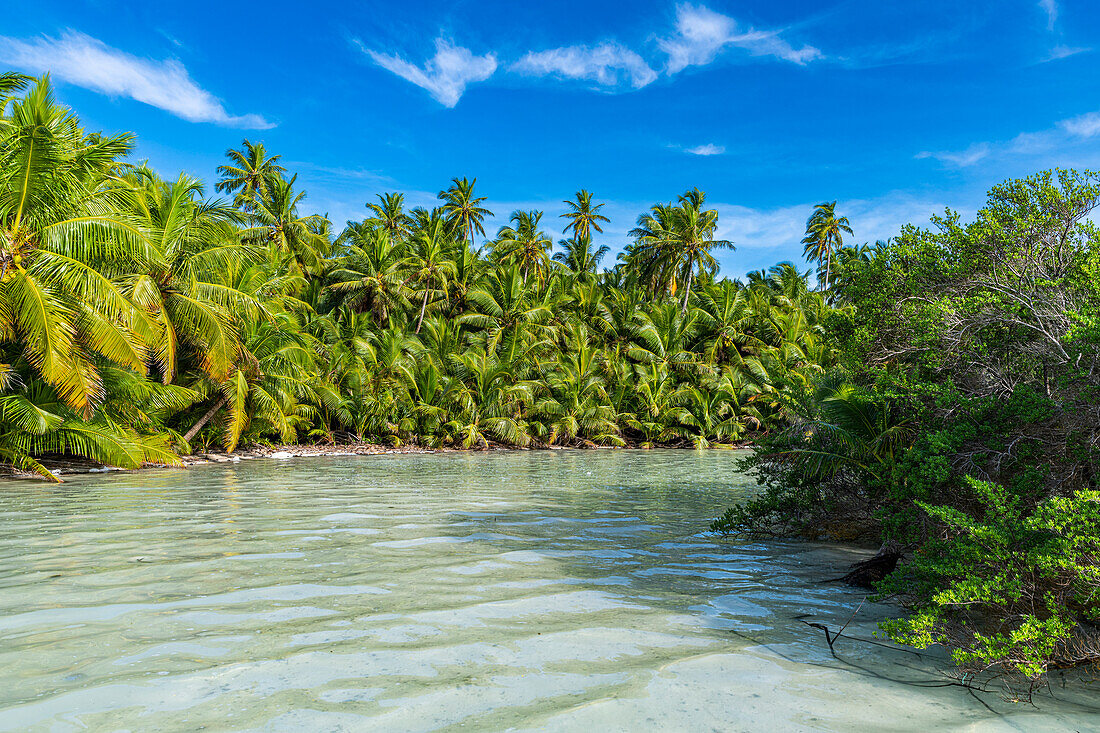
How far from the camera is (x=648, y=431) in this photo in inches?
1259

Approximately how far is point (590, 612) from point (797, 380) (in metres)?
5.41

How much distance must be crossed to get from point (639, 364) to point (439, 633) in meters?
30.8

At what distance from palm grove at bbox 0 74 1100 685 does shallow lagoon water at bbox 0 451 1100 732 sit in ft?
2.33

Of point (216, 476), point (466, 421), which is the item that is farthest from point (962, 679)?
point (466, 421)

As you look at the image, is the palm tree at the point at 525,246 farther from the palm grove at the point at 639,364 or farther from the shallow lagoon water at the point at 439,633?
the shallow lagoon water at the point at 439,633

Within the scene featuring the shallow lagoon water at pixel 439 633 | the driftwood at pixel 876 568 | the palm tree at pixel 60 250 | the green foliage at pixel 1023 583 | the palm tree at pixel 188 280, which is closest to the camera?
the shallow lagoon water at pixel 439 633

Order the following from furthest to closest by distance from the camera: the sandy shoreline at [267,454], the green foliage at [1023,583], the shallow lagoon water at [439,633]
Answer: the sandy shoreline at [267,454] < the green foliage at [1023,583] < the shallow lagoon water at [439,633]

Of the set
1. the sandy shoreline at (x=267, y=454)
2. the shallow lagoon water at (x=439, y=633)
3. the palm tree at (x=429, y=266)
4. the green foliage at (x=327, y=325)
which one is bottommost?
the sandy shoreline at (x=267, y=454)

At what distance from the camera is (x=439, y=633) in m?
3.75

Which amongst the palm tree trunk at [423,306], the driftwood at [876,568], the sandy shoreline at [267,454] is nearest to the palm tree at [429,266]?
the palm tree trunk at [423,306]

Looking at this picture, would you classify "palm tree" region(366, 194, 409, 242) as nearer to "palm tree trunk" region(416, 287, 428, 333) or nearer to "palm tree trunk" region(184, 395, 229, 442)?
"palm tree trunk" region(416, 287, 428, 333)

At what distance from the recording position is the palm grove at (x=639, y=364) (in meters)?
3.74

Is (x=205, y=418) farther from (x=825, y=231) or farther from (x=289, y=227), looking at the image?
(x=825, y=231)

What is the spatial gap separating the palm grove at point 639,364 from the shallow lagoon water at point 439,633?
0.71 meters
